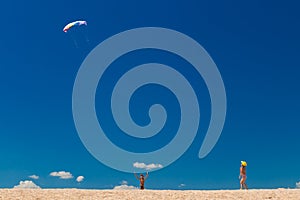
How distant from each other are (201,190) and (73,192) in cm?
669

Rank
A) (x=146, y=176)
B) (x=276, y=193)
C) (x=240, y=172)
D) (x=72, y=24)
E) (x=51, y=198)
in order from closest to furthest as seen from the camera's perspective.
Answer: (x=51, y=198), (x=276, y=193), (x=240, y=172), (x=146, y=176), (x=72, y=24)

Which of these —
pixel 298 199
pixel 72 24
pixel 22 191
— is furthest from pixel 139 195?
pixel 72 24

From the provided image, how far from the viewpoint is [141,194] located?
87.7 ft

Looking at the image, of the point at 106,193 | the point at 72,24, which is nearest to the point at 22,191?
the point at 106,193

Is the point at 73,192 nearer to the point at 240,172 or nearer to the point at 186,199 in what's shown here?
the point at 186,199

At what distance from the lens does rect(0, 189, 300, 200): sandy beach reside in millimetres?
25875

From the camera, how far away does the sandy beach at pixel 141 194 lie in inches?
1019

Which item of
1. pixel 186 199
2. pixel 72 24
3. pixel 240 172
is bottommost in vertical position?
pixel 186 199

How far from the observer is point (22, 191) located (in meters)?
27.1

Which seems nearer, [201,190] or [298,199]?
[298,199]

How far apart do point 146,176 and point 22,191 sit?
9443mm

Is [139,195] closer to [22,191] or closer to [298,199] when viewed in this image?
[22,191]

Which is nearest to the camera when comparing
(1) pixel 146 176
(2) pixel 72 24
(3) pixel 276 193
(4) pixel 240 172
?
(3) pixel 276 193

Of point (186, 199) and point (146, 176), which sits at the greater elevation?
point (146, 176)
